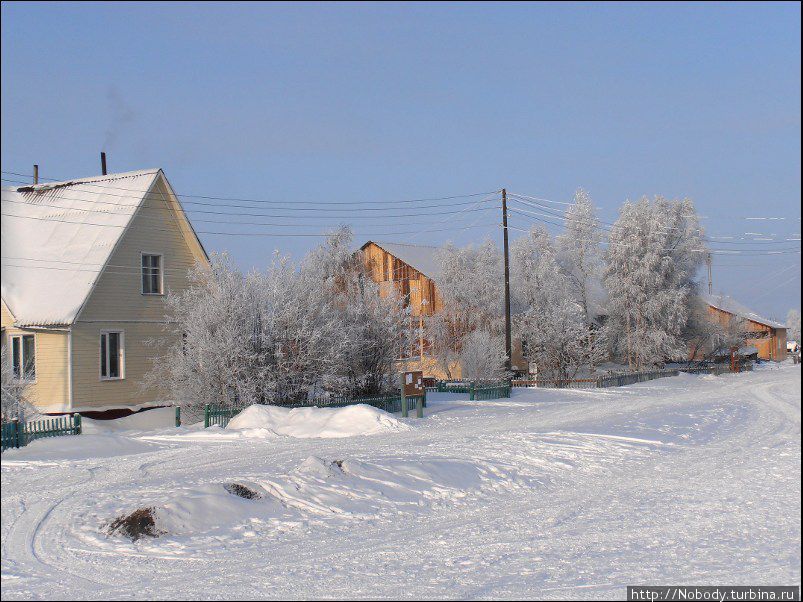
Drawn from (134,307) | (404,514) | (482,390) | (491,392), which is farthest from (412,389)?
(404,514)

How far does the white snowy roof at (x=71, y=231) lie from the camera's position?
25734 mm

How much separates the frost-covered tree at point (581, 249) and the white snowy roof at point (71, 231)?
3917 centimetres

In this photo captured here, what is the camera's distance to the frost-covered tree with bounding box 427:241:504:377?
159ft

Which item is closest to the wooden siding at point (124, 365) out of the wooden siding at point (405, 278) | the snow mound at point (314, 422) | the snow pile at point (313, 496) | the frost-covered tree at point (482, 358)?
the snow mound at point (314, 422)

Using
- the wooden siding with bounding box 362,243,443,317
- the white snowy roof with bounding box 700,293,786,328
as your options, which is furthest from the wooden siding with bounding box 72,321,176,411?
the white snowy roof with bounding box 700,293,786,328

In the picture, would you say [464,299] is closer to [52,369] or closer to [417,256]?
[417,256]

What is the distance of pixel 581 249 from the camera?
61500 millimetres

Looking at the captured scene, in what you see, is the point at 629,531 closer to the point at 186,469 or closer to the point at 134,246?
the point at 186,469

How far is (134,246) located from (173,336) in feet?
11.4

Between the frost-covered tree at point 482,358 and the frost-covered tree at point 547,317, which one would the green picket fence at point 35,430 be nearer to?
the frost-covered tree at point 482,358

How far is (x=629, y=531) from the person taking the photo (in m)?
11.1

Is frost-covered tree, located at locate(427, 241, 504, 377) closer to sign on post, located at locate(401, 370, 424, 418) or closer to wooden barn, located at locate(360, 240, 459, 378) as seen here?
wooden barn, located at locate(360, 240, 459, 378)

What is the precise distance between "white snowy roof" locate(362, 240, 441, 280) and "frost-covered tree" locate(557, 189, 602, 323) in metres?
10.2

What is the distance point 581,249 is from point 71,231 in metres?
41.6
